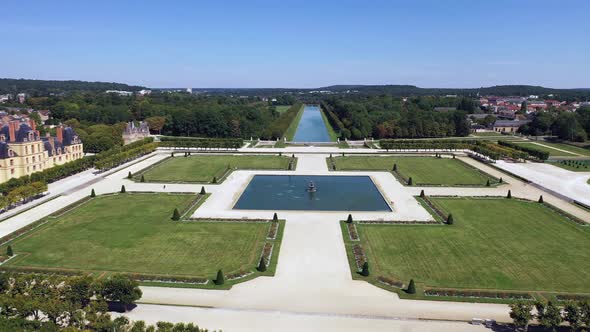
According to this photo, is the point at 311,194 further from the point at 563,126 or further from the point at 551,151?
the point at 563,126

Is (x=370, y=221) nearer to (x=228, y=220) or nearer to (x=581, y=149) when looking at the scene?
(x=228, y=220)

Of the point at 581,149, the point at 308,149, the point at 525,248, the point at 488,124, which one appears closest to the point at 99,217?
the point at 525,248

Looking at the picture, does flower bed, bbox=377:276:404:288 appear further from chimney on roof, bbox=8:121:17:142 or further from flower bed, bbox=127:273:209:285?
chimney on roof, bbox=8:121:17:142

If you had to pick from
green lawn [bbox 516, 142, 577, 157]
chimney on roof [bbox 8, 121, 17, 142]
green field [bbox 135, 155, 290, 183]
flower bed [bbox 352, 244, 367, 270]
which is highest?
chimney on roof [bbox 8, 121, 17, 142]

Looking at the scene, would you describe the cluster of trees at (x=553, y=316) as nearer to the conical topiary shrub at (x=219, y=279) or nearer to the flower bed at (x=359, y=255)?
the flower bed at (x=359, y=255)

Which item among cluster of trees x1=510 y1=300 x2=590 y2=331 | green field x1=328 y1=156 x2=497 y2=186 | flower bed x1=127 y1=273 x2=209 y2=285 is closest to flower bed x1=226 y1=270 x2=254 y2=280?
flower bed x1=127 y1=273 x2=209 y2=285

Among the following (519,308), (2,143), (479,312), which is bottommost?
(479,312)
